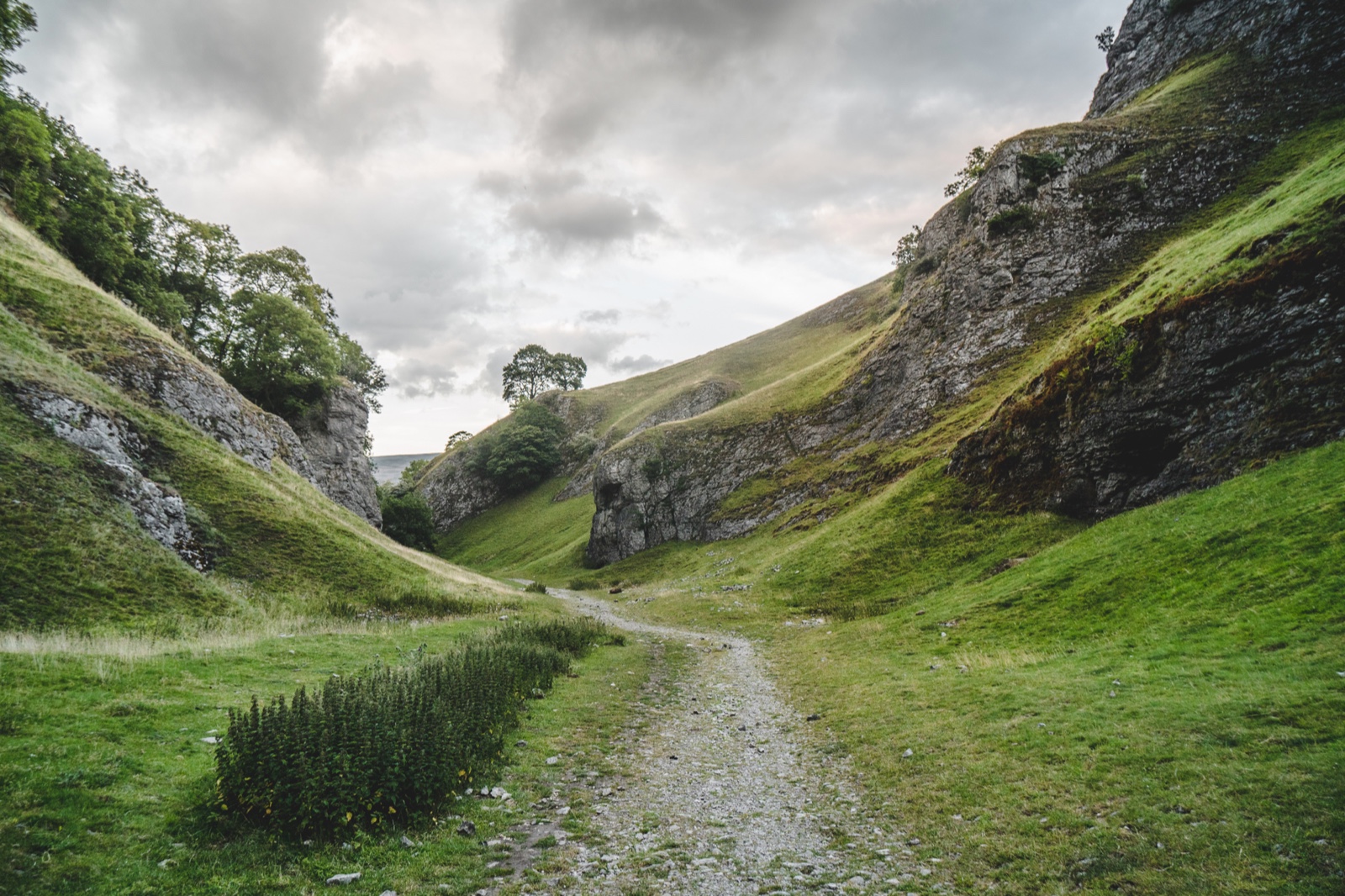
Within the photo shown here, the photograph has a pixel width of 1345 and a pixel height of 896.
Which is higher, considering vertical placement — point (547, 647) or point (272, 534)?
point (272, 534)

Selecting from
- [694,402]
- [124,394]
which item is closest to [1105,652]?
[124,394]

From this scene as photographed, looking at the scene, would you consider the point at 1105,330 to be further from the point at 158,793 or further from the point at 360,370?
the point at 360,370

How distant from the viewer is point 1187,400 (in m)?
26.8

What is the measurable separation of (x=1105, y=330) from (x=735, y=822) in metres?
36.9

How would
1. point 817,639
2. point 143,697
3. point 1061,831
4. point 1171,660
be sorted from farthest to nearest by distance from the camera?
point 817,639 < point 1171,660 < point 143,697 < point 1061,831

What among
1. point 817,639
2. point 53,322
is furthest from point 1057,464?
point 53,322

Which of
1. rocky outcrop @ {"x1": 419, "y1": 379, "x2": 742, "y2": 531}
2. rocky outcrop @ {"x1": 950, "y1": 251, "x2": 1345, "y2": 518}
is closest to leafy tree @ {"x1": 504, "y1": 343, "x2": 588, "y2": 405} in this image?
rocky outcrop @ {"x1": 419, "y1": 379, "x2": 742, "y2": 531}

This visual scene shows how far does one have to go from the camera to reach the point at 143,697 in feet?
38.2

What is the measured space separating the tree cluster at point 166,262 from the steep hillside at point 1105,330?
4161 centimetres

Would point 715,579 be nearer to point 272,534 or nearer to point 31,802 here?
point 272,534

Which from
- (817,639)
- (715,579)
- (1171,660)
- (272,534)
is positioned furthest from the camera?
(715,579)

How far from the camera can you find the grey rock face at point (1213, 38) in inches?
2162

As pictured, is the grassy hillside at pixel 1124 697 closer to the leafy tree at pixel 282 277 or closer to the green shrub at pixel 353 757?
the green shrub at pixel 353 757

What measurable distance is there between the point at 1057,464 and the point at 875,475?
20896 millimetres
